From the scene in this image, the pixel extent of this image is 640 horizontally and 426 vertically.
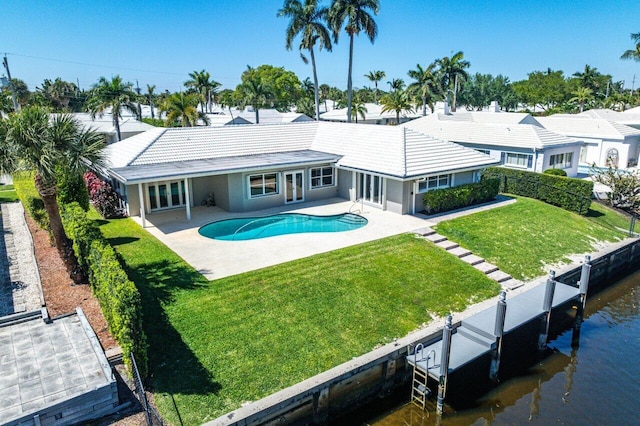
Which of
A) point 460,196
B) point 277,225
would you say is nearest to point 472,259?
point 460,196

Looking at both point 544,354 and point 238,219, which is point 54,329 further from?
point 544,354

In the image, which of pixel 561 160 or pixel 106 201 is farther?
pixel 561 160

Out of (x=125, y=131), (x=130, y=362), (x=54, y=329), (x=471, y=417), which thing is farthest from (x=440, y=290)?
(x=125, y=131)

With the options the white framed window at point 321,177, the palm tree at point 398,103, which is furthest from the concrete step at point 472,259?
the palm tree at point 398,103

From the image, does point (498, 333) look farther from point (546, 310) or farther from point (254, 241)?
point (254, 241)

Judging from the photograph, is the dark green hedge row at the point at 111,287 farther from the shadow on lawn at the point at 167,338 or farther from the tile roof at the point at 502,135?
the tile roof at the point at 502,135

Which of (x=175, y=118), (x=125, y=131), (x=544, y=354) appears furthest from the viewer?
(x=125, y=131)

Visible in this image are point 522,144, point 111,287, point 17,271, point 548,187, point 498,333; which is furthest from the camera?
point 522,144
